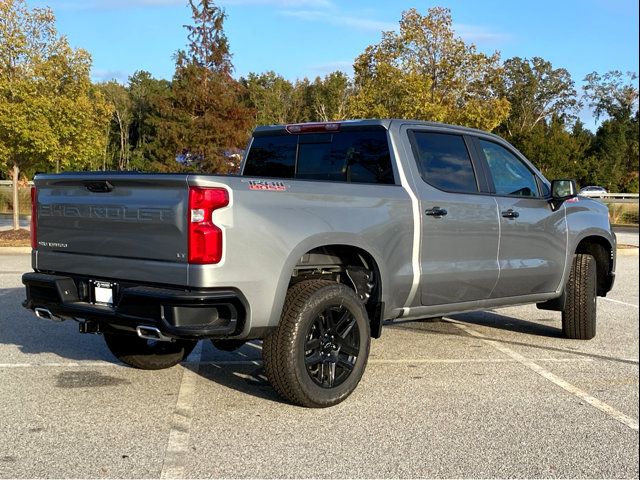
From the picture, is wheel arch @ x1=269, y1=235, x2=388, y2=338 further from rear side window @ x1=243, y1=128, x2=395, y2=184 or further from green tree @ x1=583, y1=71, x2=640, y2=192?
green tree @ x1=583, y1=71, x2=640, y2=192

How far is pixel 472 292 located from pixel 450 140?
4.26ft

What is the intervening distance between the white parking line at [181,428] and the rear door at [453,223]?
1.93 m

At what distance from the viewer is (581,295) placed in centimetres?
686

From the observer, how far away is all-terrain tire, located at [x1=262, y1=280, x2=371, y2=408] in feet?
14.5

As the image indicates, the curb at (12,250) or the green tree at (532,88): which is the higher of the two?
the green tree at (532,88)

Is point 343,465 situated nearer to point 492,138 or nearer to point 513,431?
point 513,431

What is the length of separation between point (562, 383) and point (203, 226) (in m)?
3.18

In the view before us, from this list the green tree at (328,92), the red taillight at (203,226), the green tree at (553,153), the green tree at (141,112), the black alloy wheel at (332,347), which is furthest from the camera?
the green tree at (141,112)

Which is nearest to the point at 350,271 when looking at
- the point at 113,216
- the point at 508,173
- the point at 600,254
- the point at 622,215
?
the point at 113,216

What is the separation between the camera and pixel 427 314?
5469 millimetres

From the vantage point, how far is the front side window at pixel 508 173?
6102 millimetres

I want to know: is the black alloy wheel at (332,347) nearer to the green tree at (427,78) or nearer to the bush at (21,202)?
the green tree at (427,78)

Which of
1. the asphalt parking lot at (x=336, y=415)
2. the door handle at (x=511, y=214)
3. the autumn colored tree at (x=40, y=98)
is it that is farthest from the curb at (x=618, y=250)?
the door handle at (x=511, y=214)

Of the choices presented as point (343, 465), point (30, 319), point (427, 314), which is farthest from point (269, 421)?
point (30, 319)
